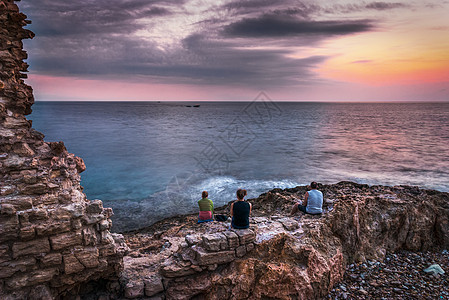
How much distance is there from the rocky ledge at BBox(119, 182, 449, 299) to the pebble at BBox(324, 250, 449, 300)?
0.82ft

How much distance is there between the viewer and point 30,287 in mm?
5562

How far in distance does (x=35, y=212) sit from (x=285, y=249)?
6052mm

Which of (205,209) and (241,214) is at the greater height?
(241,214)

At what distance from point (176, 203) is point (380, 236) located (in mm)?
11847

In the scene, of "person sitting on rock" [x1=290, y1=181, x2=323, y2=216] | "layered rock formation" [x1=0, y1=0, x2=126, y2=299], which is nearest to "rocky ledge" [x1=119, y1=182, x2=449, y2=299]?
"person sitting on rock" [x1=290, y1=181, x2=323, y2=216]

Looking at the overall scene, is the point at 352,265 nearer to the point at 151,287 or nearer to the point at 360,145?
the point at 151,287

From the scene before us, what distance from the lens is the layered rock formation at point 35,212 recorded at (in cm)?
538

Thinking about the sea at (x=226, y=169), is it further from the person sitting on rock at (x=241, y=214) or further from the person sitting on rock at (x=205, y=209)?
the person sitting on rock at (x=241, y=214)

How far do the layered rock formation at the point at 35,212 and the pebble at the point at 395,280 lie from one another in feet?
21.2

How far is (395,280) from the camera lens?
7.82 meters

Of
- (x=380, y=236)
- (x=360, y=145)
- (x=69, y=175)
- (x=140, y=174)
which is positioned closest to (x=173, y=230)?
(x=69, y=175)

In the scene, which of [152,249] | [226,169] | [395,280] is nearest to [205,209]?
[152,249]

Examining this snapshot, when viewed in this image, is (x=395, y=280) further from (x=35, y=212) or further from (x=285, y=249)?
(x=35, y=212)

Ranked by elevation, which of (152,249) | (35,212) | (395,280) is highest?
(35,212)
